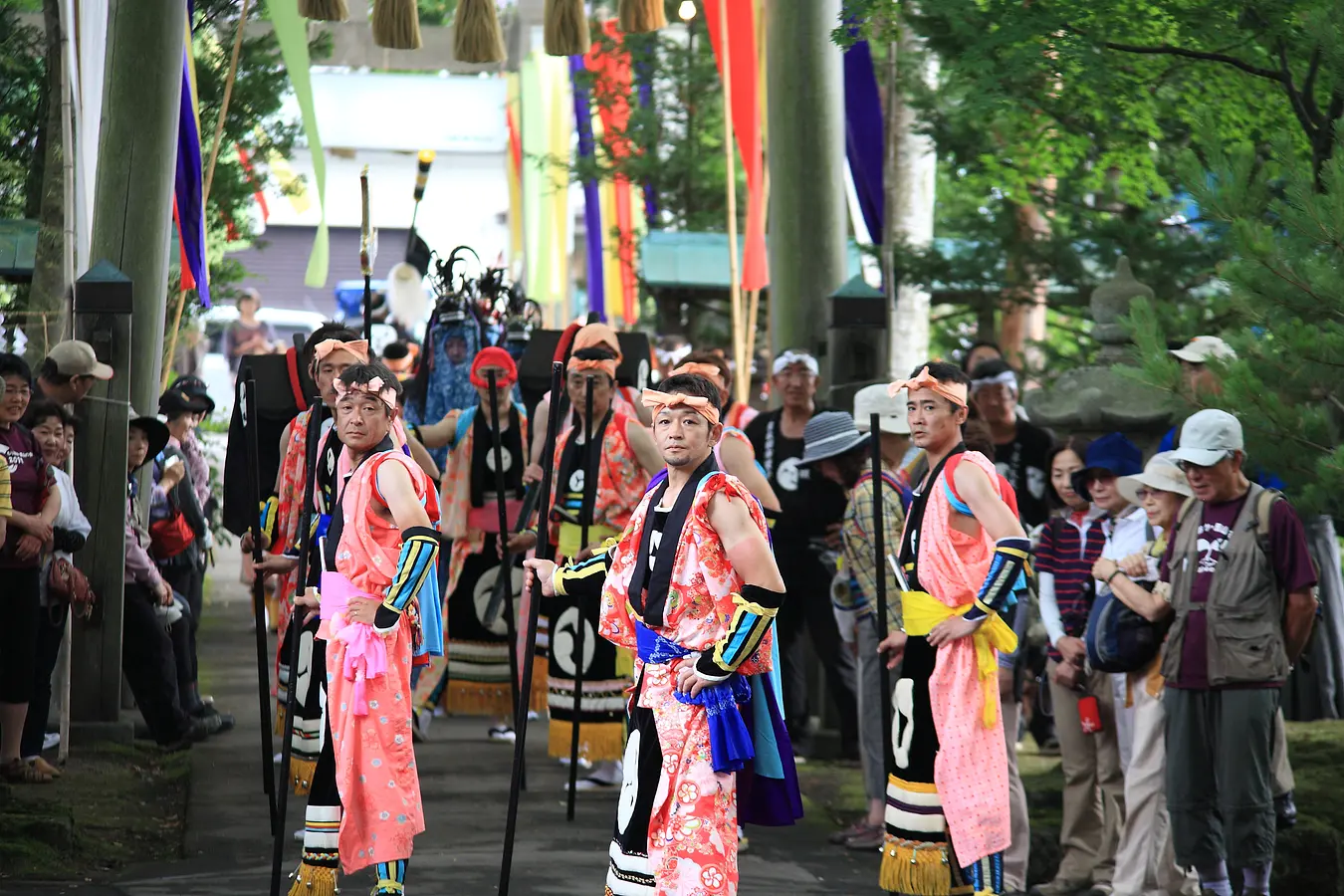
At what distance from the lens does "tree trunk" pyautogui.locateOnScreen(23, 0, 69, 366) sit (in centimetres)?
934

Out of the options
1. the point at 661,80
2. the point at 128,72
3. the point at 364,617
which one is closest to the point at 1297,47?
the point at 364,617

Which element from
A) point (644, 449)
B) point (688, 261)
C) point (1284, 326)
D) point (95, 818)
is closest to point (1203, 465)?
point (1284, 326)

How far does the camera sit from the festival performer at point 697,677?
5.30 meters

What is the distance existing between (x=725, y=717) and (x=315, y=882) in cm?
187

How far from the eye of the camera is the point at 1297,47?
8.02 metres

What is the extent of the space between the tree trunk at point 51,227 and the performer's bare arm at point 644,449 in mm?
3260

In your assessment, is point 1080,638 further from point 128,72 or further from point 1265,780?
point 128,72

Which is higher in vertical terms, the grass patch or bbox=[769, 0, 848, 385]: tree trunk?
bbox=[769, 0, 848, 385]: tree trunk

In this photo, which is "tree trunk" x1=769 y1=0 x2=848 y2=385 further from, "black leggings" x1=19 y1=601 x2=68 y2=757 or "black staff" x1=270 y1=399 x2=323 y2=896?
"black leggings" x1=19 y1=601 x2=68 y2=757

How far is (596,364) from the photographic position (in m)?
8.54

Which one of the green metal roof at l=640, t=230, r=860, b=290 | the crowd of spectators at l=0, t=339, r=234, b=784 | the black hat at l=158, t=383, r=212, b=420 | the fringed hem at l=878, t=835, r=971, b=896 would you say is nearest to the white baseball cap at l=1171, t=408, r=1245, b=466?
the fringed hem at l=878, t=835, r=971, b=896

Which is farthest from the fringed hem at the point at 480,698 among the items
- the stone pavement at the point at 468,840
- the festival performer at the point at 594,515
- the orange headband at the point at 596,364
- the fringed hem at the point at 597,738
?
the orange headband at the point at 596,364

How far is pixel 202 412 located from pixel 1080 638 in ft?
19.3

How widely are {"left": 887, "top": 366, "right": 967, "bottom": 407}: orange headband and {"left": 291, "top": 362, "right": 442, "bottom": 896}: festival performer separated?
1.84 meters
